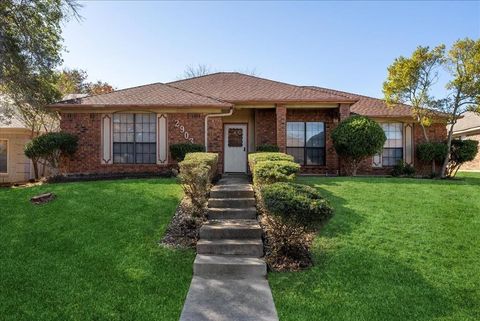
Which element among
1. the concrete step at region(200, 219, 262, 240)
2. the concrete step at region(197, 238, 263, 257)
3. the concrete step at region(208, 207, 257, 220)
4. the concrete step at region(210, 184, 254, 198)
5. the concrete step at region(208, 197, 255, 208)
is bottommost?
the concrete step at region(197, 238, 263, 257)

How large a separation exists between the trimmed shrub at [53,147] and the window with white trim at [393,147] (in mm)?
12509

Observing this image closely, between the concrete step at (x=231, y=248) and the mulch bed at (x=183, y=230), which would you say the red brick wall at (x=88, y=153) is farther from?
the concrete step at (x=231, y=248)

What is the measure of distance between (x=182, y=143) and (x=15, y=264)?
8158mm

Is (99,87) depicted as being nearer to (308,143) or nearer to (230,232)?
(308,143)

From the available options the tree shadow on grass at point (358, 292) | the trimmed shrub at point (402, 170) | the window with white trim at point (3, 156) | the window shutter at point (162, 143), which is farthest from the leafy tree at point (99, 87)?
the tree shadow on grass at point (358, 292)

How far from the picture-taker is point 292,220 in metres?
5.52

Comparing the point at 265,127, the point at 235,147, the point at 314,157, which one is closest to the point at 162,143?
the point at 235,147

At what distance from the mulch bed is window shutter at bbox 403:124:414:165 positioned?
1123cm

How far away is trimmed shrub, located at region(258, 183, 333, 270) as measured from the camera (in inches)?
214

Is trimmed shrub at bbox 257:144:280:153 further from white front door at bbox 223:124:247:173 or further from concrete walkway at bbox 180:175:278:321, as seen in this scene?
concrete walkway at bbox 180:175:278:321

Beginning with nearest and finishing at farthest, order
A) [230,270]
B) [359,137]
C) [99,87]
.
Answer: [230,270], [359,137], [99,87]

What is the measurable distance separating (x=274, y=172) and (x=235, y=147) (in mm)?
7584

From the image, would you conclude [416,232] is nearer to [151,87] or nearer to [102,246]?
[102,246]

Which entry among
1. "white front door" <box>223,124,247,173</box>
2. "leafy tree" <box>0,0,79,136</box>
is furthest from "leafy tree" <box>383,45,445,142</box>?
"leafy tree" <box>0,0,79,136</box>
